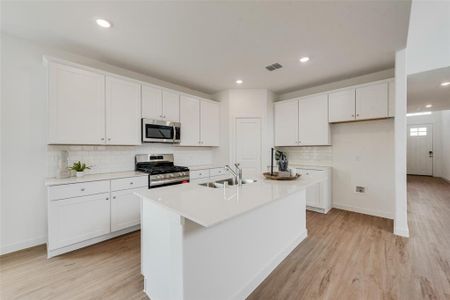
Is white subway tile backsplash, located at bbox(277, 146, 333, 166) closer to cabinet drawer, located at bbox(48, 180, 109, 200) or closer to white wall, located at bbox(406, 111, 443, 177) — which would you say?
cabinet drawer, located at bbox(48, 180, 109, 200)

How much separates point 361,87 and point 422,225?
2408 millimetres

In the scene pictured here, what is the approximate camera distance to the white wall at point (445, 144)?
6.59 m

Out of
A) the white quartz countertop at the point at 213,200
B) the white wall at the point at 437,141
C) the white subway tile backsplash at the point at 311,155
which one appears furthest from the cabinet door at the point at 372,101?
the white wall at the point at 437,141

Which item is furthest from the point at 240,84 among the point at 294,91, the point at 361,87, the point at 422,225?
the point at 422,225

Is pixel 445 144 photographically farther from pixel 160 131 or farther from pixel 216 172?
pixel 160 131

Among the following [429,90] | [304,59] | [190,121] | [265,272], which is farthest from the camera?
[429,90]

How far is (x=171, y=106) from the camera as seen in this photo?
3.46 metres

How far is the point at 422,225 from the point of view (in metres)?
2.93

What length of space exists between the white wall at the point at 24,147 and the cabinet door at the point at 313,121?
4.09m

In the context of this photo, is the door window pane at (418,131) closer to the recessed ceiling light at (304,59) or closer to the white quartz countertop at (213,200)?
the recessed ceiling light at (304,59)

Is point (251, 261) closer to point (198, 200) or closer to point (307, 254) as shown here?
point (198, 200)

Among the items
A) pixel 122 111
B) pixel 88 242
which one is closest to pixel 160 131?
pixel 122 111

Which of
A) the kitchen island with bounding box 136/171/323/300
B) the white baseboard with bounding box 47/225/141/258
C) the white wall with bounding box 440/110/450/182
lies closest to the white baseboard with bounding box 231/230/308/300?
the kitchen island with bounding box 136/171/323/300

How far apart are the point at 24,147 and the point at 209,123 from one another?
2.88 metres
